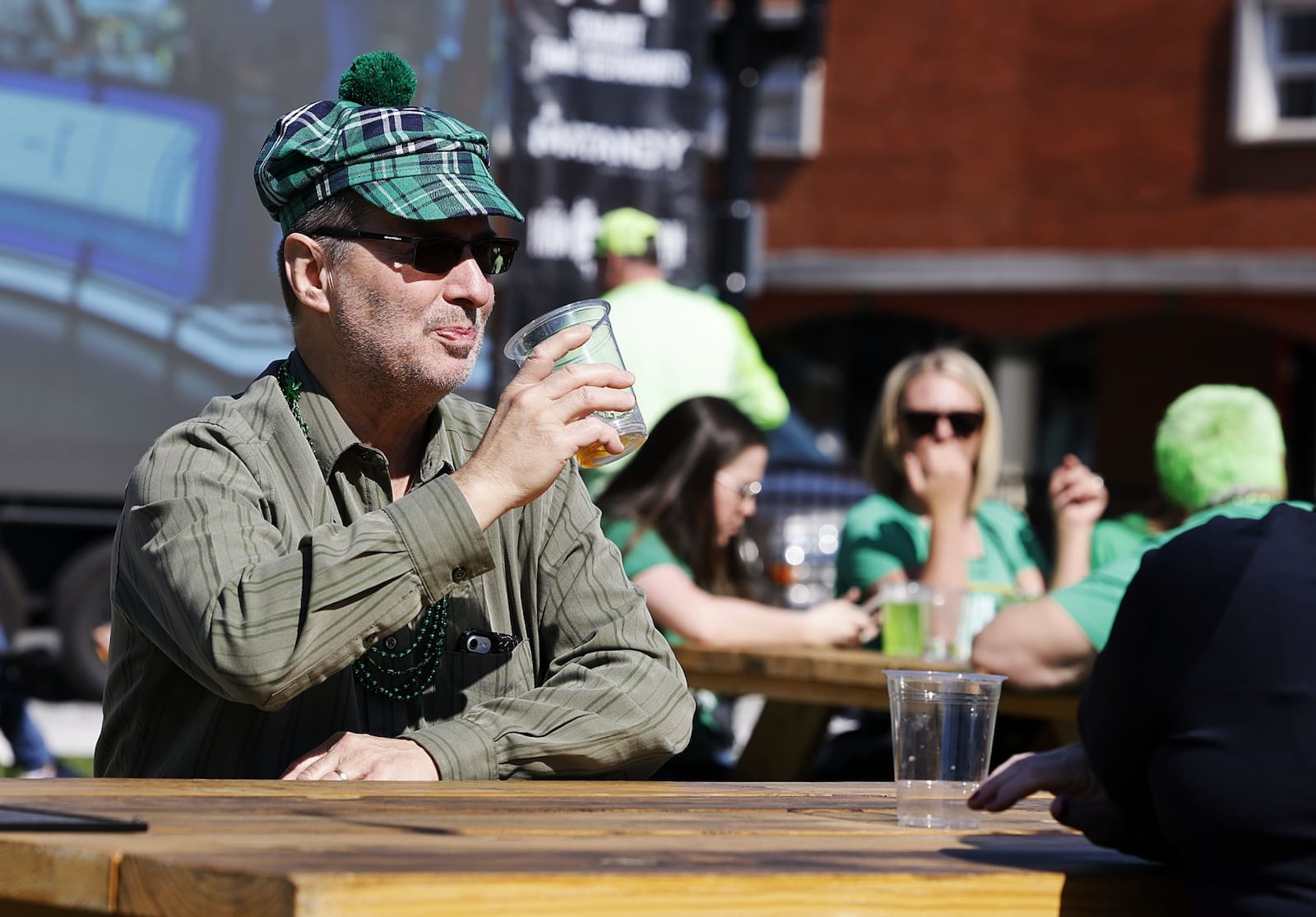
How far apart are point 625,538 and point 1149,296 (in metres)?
16.1

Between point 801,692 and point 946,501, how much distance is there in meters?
0.93

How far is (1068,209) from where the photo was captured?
66.2 feet

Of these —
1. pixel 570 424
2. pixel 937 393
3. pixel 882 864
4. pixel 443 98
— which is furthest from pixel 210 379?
pixel 882 864

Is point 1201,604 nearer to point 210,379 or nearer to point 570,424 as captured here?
point 570,424

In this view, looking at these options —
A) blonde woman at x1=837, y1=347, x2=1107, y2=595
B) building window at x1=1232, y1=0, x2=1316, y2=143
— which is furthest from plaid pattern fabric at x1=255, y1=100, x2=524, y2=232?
building window at x1=1232, y1=0, x2=1316, y2=143

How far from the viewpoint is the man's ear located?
8.96 ft

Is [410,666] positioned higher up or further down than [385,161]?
further down

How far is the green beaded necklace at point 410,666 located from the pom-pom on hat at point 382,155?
0.34 meters

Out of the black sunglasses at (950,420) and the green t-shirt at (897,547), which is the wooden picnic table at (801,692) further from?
the black sunglasses at (950,420)

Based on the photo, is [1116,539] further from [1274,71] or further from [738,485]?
[1274,71]

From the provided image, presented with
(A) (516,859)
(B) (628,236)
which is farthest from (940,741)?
(B) (628,236)

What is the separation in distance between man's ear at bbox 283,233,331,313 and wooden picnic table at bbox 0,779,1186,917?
31.0 inches

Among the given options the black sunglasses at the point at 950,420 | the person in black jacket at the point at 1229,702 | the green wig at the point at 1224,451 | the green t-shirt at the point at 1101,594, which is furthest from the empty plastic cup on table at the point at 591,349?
the black sunglasses at the point at 950,420

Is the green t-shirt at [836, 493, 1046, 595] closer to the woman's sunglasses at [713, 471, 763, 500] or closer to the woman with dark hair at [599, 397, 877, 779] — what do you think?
the woman with dark hair at [599, 397, 877, 779]
